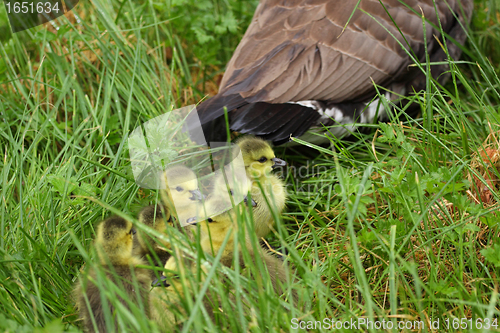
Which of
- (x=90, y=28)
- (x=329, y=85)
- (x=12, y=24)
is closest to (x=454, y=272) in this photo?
(x=329, y=85)

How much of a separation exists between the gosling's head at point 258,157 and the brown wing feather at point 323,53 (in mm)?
261

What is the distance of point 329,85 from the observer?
262 centimetres

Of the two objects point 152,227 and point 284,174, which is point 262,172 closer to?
point 284,174

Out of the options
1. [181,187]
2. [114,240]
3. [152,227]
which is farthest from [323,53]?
[114,240]

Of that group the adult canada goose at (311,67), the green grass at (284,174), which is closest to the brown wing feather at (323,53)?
the adult canada goose at (311,67)

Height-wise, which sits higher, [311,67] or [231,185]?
[311,67]

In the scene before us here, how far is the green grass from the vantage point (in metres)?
1.54

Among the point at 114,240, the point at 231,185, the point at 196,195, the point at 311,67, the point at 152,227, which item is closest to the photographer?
the point at 114,240

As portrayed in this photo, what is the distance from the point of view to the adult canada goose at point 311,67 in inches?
96.1

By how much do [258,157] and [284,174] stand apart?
0.45 m

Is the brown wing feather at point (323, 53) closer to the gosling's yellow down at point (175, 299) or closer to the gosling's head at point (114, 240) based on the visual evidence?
the gosling's head at point (114, 240)

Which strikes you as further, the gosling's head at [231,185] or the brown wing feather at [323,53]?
the brown wing feather at [323,53]

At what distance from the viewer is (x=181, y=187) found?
207cm

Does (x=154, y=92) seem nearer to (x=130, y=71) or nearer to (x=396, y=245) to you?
(x=130, y=71)
